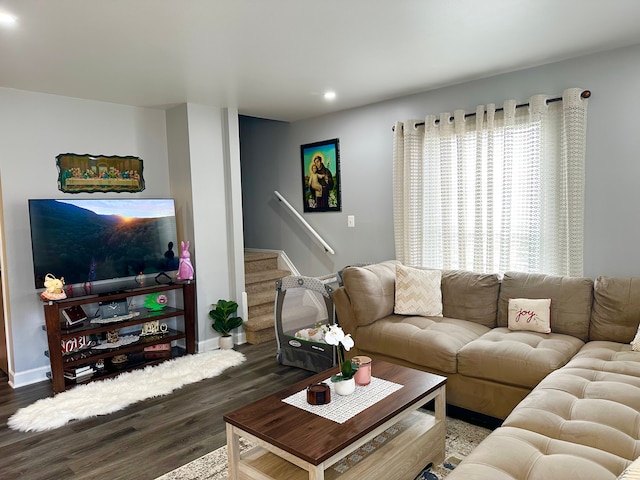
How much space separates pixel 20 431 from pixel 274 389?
5.63 feet

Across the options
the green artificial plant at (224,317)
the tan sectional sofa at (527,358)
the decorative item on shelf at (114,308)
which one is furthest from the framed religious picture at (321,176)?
the decorative item on shelf at (114,308)

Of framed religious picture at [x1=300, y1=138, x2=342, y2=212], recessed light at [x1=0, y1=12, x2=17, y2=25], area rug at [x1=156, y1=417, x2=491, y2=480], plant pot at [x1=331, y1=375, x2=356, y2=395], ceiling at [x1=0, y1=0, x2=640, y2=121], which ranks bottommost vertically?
area rug at [x1=156, y1=417, x2=491, y2=480]

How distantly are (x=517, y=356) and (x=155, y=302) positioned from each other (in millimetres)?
3289

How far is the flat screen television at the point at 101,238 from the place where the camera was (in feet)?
11.5

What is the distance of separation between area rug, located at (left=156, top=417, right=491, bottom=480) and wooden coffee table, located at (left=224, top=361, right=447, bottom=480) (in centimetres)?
7

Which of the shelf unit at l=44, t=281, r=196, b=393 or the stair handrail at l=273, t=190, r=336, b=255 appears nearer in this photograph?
the shelf unit at l=44, t=281, r=196, b=393

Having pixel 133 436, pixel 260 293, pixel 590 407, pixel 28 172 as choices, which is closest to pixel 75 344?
pixel 133 436

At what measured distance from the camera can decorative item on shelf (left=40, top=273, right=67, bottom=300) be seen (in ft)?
11.0

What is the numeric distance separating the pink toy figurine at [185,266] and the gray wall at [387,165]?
1505 mm

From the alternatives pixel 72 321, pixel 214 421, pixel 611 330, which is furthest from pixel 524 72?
pixel 72 321

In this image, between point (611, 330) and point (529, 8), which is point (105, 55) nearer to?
point (529, 8)

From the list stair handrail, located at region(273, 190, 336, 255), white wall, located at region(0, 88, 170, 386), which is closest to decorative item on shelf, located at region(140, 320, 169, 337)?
white wall, located at region(0, 88, 170, 386)

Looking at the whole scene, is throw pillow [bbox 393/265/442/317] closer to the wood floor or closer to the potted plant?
the wood floor

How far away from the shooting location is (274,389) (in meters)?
3.36
